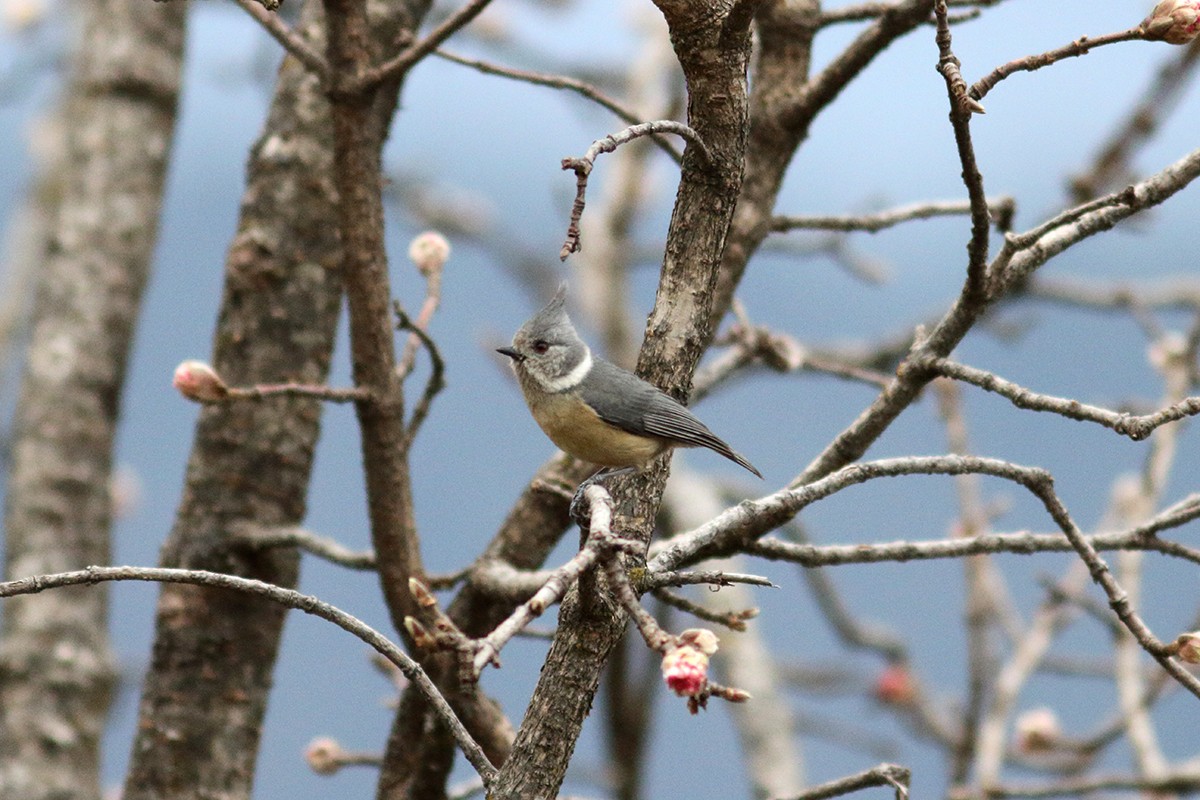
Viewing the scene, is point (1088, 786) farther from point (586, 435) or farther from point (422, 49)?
point (422, 49)

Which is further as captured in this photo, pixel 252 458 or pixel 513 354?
pixel 252 458

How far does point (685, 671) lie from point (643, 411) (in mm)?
1303

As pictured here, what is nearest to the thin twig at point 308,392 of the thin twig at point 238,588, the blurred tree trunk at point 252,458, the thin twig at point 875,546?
the blurred tree trunk at point 252,458

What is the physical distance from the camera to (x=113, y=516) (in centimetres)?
502

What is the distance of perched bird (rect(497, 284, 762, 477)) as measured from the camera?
2.87m

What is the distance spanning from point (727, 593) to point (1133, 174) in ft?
9.19

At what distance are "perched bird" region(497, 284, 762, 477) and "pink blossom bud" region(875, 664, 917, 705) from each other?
→ 3.48 m

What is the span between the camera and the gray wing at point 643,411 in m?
2.64

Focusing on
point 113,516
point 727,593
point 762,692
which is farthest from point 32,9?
point 762,692

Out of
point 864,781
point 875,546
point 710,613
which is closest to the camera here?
point 864,781

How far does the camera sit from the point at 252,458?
3807mm

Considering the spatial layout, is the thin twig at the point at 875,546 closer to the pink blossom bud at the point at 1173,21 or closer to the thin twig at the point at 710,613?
the thin twig at the point at 710,613

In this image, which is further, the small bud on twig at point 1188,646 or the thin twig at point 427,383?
the thin twig at point 427,383

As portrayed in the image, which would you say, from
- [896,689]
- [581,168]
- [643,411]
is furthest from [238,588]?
[896,689]
